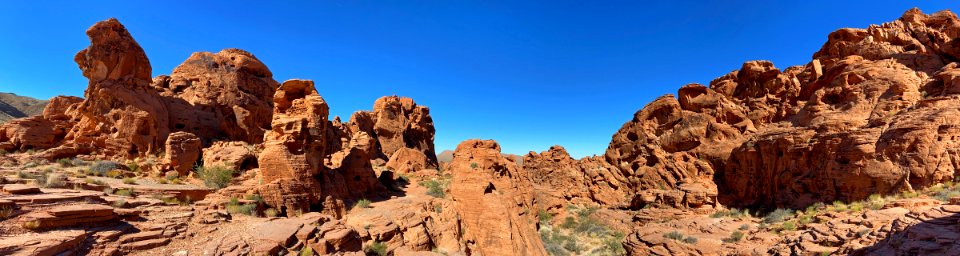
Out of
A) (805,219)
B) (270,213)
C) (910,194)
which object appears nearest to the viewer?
(270,213)

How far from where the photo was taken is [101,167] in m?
12.8

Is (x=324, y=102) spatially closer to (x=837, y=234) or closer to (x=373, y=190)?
(x=373, y=190)

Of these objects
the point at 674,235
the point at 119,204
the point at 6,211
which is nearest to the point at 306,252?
the point at 119,204

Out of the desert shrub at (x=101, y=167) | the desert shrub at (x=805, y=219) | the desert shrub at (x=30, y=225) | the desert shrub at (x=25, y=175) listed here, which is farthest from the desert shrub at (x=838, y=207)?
the desert shrub at (x=101, y=167)

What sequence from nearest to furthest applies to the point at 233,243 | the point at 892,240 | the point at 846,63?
the point at 233,243, the point at 892,240, the point at 846,63

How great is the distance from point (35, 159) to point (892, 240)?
28758 millimetres

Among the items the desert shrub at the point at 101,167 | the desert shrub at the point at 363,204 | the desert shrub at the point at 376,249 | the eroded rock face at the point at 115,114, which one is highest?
the eroded rock face at the point at 115,114

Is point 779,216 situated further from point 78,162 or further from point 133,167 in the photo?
point 78,162

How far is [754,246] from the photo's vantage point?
15.3m

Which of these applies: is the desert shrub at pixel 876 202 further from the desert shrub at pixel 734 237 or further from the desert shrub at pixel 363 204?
the desert shrub at pixel 363 204

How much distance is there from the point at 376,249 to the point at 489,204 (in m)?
6.37

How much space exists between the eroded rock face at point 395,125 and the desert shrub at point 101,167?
19.9m

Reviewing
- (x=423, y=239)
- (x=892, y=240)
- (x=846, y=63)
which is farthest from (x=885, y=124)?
(x=423, y=239)

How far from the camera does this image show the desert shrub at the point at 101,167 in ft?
40.6
